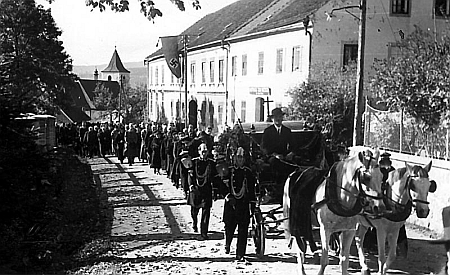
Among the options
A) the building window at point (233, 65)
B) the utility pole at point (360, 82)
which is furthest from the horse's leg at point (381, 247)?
the building window at point (233, 65)

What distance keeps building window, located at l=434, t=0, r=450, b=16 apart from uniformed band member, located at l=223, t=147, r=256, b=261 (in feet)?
33.1

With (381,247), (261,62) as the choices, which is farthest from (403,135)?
(261,62)

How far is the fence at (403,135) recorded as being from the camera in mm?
10609

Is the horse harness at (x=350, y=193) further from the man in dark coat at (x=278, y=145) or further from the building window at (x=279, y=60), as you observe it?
the building window at (x=279, y=60)

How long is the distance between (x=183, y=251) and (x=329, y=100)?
9.05 metres

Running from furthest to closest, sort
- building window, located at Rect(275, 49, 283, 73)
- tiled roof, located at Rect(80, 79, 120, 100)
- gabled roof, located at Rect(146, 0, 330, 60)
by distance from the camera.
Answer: tiled roof, located at Rect(80, 79, 120, 100), building window, located at Rect(275, 49, 283, 73), gabled roof, located at Rect(146, 0, 330, 60)

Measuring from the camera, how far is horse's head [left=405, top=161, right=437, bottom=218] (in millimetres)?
6453

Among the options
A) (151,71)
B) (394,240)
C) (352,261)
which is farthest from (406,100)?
(151,71)

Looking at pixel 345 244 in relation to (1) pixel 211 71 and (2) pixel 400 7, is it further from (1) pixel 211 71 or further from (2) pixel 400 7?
→ (2) pixel 400 7

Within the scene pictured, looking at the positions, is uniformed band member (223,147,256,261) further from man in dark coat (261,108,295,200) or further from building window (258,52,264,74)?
building window (258,52,264,74)

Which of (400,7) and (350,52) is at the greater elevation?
(400,7)

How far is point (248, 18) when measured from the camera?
23891mm

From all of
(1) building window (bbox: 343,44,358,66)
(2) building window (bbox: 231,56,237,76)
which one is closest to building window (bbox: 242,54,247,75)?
(2) building window (bbox: 231,56,237,76)

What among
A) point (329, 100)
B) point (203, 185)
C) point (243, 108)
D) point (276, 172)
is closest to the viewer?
point (276, 172)
